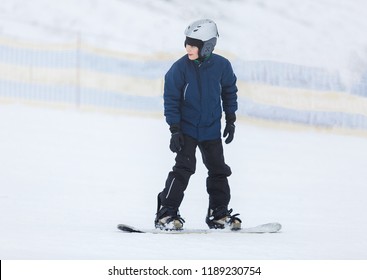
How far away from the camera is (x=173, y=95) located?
275 inches

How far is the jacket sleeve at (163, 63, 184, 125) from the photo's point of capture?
6.97 m

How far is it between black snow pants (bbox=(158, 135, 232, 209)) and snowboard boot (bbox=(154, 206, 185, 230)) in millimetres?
37

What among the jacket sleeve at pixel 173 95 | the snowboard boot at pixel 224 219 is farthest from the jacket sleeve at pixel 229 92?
the snowboard boot at pixel 224 219

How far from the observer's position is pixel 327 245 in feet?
23.6

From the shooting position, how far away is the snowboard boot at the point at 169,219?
7.16 m

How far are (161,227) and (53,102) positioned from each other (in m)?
12.6

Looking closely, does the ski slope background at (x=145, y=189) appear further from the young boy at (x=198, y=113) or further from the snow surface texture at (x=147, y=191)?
the young boy at (x=198, y=113)

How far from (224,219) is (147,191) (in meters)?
2.47

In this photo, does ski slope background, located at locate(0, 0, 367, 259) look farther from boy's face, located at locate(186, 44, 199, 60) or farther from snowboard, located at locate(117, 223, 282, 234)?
boy's face, located at locate(186, 44, 199, 60)

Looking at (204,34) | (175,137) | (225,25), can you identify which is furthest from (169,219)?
(225,25)

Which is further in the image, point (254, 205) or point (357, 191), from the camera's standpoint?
point (357, 191)

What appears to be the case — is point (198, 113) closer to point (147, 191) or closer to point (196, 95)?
A: point (196, 95)

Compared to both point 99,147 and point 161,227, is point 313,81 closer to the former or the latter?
point 99,147
